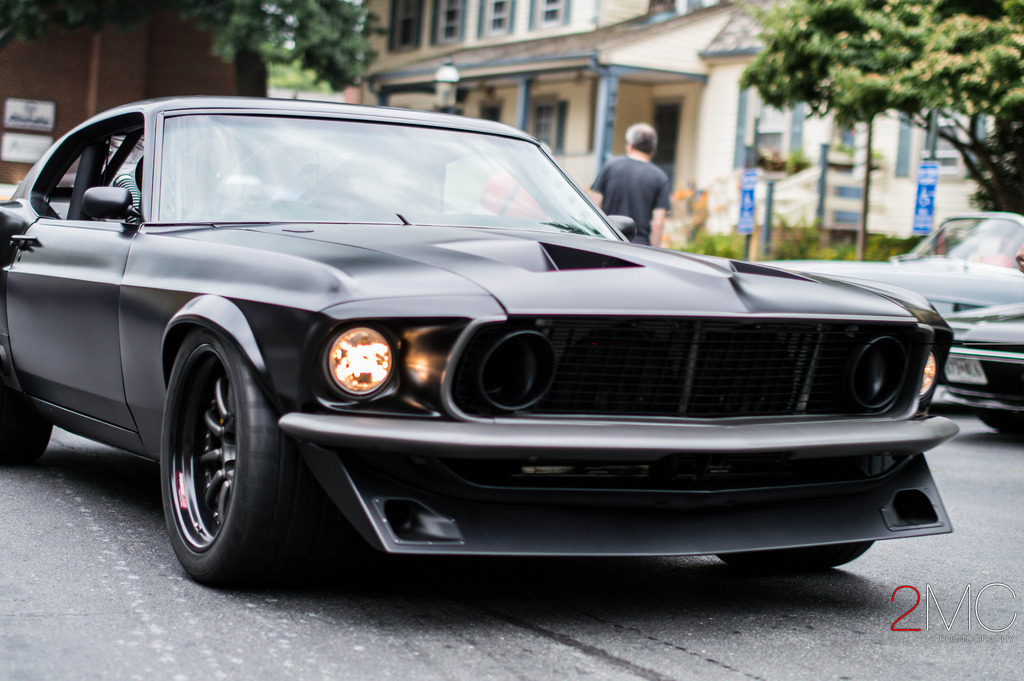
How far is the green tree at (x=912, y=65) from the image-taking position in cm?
1430

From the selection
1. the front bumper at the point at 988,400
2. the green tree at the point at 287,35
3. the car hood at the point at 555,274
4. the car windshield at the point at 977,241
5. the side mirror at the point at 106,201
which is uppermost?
the green tree at the point at 287,35

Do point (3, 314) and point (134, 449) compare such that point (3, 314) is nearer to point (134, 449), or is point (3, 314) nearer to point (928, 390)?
point (134, 449)

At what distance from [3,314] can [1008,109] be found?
1191 centimetres

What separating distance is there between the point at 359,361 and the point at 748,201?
43.9ft

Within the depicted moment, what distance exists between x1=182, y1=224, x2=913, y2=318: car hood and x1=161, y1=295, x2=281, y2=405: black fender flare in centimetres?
23

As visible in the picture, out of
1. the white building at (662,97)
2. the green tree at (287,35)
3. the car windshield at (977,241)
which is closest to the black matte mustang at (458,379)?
the car windshield at (977,241)

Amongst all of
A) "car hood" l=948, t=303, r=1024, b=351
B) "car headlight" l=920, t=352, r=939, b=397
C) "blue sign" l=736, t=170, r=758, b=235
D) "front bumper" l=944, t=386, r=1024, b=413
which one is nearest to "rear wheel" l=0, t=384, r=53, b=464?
"car headlight" l=920, t=352, r=939, b=397

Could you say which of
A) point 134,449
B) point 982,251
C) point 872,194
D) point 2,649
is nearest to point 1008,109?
point 982,251

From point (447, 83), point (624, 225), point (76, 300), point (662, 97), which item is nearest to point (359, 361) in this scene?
point (76, 300)

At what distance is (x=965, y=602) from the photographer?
3941 millimetres

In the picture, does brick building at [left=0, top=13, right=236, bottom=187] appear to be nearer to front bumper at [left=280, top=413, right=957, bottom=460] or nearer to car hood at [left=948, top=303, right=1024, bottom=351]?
car hood at [left=948, top=303, right=1024, bottom=351]

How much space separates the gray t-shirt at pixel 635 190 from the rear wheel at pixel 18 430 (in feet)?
15.4

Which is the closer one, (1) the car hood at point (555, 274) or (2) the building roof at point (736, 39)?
(1) the car hood at point (555, 274)

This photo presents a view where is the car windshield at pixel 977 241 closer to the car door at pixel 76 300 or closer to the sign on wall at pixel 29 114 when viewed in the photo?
the car door at pixel 76 300
